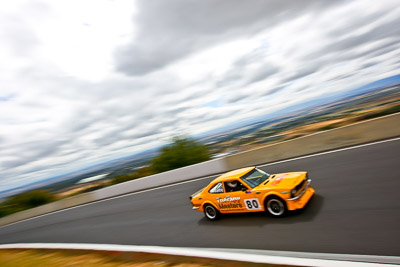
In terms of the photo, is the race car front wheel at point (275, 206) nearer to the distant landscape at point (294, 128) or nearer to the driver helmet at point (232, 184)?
the driver helmet at point (232, 184)

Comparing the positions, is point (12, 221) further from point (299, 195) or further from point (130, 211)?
point (299, 195)

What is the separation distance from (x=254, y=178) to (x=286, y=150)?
6.02 meters

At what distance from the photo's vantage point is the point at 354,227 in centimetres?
493

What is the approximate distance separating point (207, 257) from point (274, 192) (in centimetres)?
227

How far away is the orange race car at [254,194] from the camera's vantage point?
5.91 meters

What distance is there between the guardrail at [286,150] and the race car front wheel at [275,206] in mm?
6449

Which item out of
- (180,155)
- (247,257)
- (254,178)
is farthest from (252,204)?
(180,155)

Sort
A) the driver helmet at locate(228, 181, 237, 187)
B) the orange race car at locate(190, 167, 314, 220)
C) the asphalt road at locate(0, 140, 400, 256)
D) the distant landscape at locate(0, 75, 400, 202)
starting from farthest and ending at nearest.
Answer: the distant landscape at locate(0, 75, 400, 202), the driver helmet at locate(228, 181, 237, 187), the orange race car at locate(190, 167, 314, 220), the asphalt road at locate(0, 140, 400, 256)

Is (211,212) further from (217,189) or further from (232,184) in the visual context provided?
(232,184)

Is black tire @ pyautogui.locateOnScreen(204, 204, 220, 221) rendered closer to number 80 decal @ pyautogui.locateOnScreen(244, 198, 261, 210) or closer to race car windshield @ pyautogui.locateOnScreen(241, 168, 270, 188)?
number 80 decal @ pyautogui.locateOnScreen(244, 198, 261, 210)

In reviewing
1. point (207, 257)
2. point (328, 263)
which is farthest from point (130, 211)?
point (328, 263)

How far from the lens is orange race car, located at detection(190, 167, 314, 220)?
591 cm

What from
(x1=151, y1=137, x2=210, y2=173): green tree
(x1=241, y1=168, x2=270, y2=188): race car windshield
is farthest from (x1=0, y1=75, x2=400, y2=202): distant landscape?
(x1=241, y1=168, x2=270, y2=188): race car windshield

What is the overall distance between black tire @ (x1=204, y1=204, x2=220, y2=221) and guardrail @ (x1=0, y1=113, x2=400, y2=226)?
6021 mm
